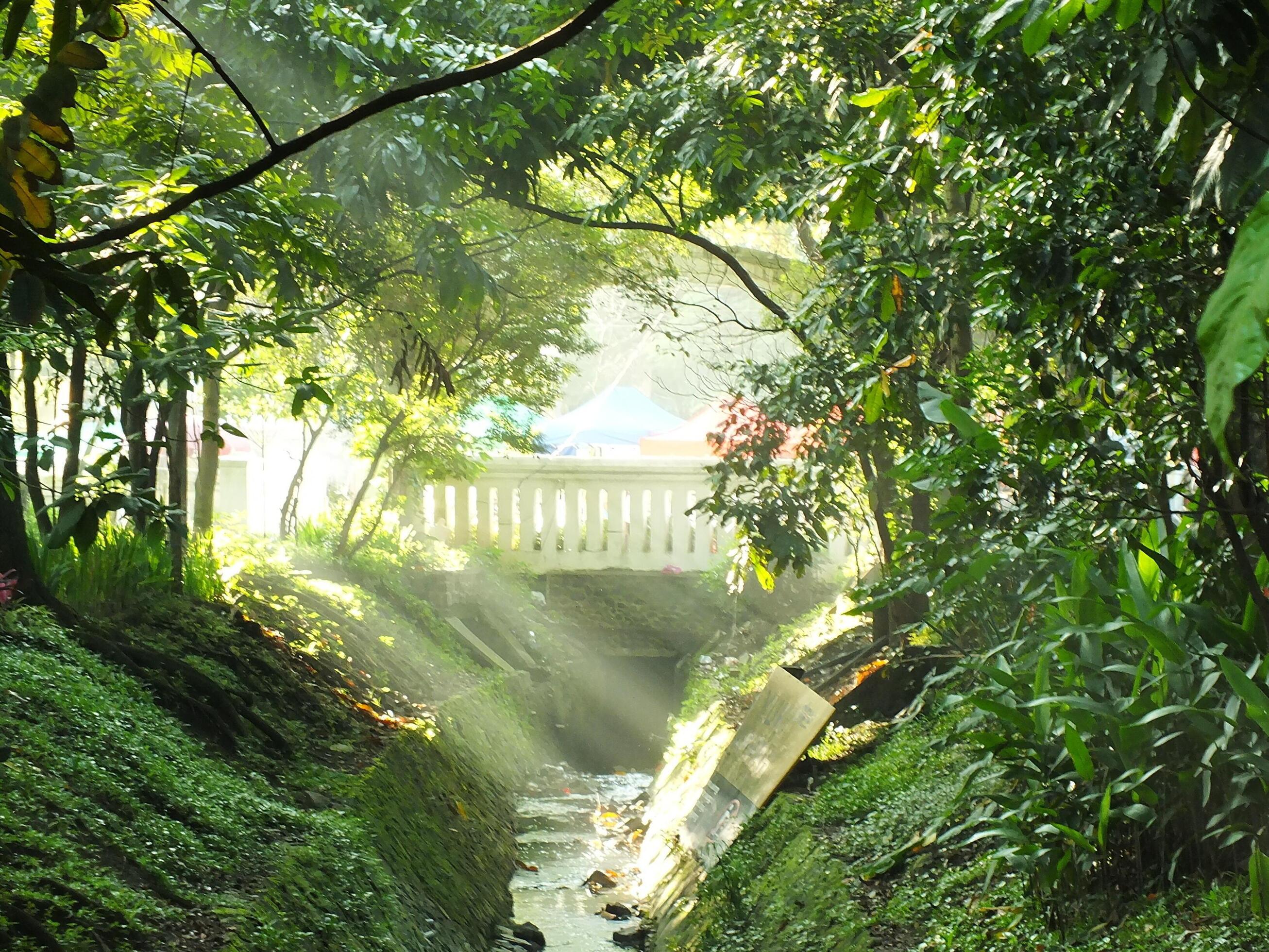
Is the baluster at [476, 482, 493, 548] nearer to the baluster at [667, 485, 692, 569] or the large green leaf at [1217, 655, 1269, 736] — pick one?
the baluster at [667, 485, 692, 569]

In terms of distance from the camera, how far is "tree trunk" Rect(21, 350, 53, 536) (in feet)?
10.3

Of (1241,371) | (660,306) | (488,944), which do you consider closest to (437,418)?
(660,306)

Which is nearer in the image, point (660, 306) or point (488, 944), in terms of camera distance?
point (488, 944)

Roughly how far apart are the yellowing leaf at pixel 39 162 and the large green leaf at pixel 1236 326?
1552 millimetres

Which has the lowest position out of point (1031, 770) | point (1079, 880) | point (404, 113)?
point (1079, 880)

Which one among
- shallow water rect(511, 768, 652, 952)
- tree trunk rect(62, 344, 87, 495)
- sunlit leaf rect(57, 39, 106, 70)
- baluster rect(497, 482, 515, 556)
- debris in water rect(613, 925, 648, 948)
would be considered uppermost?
sunlit leaf rect(57, 39, 106, 70)

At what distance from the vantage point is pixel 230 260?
10.8 ft

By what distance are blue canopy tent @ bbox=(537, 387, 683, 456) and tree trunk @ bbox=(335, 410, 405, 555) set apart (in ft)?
26.9

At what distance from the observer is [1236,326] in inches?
30.8

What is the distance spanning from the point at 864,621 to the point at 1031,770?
485 cm

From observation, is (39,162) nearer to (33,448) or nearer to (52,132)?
(52,132)

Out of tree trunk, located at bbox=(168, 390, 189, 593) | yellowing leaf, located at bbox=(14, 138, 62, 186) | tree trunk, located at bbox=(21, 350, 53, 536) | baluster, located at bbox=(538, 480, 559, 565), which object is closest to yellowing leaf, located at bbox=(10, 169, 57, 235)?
yellowing leaf, located at bbox=(14, 138, 62, 186)

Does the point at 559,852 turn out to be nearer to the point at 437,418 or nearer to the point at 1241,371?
the point at 437,418

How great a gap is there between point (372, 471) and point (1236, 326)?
8774 millimetres
